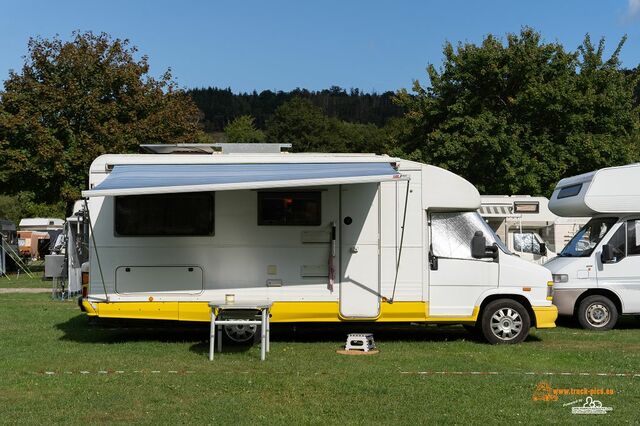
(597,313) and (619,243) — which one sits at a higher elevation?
(619,243)

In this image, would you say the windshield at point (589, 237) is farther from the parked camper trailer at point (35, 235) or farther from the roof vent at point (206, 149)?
the parked camper trailer at point (35, 235)

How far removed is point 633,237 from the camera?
12.5 meters

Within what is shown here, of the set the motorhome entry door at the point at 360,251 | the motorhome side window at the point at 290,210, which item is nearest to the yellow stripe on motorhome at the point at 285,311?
the motorhome entry door at the point at 360,251

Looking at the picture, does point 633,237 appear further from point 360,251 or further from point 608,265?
point 360,251

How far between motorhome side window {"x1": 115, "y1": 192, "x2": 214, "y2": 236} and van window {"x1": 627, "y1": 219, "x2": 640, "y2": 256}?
7411mm

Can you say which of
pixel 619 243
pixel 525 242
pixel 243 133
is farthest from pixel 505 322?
pixel 243 133

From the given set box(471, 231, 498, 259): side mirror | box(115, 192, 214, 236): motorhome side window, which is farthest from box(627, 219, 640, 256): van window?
box(115, 192, 214, 236): motorhome side window

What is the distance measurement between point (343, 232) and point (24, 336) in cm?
524

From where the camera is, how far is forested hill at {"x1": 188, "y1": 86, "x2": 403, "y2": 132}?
128 meters

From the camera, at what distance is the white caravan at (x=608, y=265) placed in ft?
40.6

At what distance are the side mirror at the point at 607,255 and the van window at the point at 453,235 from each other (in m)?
3.01

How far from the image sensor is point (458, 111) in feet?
88.8

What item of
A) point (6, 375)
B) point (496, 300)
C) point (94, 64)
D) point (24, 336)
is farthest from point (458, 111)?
point (6, 375)

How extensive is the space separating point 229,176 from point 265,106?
417 feet
